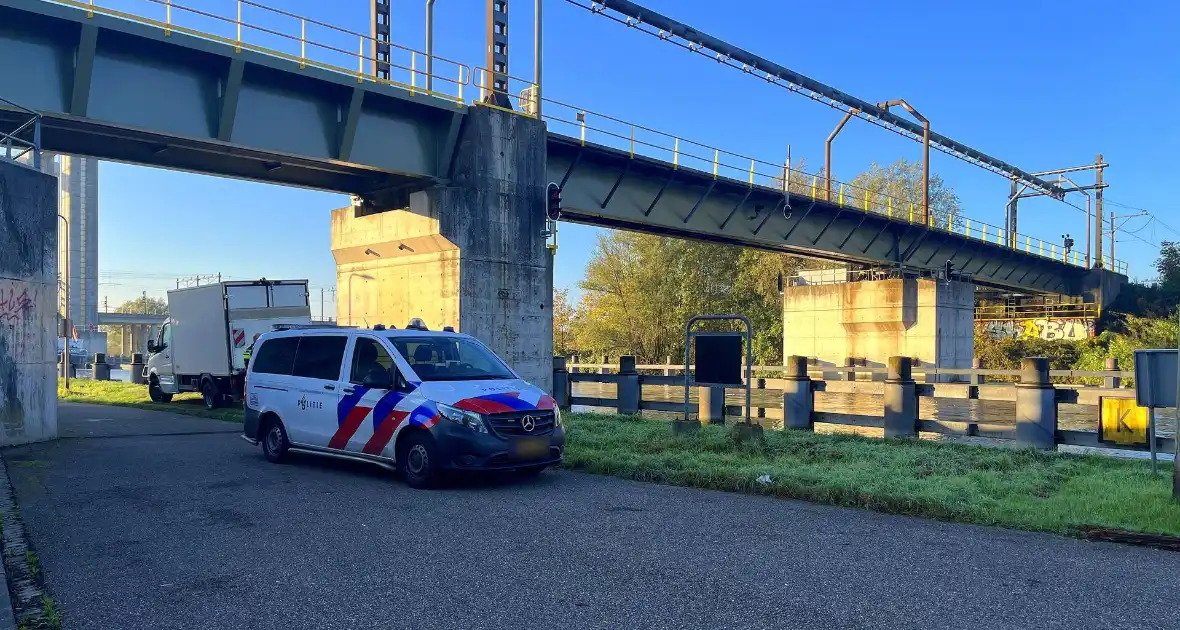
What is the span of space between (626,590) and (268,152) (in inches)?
568

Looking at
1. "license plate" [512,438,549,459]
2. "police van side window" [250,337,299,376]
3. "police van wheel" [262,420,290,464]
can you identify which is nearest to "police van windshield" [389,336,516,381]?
"license plate" [512,438,549,459]

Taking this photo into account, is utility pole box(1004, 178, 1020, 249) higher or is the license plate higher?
utility pole box(1004, 178, 1020, 249)

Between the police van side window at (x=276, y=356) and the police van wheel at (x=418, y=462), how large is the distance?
8.87 feet

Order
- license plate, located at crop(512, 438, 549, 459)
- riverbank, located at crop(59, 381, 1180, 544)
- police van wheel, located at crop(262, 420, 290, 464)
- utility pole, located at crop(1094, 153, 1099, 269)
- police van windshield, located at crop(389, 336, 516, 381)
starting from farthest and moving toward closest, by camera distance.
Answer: utility pole, located at crop(1094, 153, 1099, 269), police van wheel, located at crop(262, 420, 290, 464), police van windshield, located at crop(389, 336, 516, 381), license plate, located at crop(512, 438, 549, 459), riverbank, located at crop(59, 381, 1180, 544)

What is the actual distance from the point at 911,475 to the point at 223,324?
17625mm

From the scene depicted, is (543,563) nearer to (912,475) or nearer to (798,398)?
(912,475)

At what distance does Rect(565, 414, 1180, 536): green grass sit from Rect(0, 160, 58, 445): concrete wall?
830cm

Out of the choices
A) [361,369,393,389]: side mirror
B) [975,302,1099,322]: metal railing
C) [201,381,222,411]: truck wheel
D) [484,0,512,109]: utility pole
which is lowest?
[201,381,222,411]: truck wheel

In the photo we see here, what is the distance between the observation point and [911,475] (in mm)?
10172

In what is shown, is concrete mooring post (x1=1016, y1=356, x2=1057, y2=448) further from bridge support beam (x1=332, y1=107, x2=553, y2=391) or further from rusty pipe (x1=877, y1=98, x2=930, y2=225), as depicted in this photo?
rusty pipe (x1=877, y1=98, x2=930, y2=225)

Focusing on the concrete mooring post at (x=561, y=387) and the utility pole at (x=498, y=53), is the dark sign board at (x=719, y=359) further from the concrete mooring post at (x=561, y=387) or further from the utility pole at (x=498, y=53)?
the utility pole at (x=498, y=53)

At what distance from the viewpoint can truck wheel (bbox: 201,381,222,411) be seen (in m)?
22.6

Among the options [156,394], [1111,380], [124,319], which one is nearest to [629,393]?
[156,394]

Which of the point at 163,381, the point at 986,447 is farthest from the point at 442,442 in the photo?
the point at 163,381
